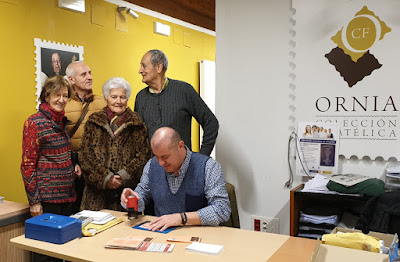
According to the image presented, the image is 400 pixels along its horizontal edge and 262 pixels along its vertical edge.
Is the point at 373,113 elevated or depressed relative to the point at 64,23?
depressed

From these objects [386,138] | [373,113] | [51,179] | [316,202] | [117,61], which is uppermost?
[117,61]

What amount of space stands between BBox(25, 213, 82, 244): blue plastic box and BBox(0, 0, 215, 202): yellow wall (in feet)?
5.41

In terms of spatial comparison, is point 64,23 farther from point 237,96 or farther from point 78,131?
point 237,96

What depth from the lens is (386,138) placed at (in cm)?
296

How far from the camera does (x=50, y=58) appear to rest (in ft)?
12.6

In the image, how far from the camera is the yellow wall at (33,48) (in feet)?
11.4

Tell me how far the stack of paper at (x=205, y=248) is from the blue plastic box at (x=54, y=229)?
0.59 m

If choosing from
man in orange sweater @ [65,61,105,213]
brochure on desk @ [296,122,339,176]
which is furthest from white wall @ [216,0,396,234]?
man in orange sweater @ [65,61,105,213]

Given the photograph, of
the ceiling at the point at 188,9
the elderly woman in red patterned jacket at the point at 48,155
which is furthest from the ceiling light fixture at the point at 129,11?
the elderly woman in red patterned jacket at the point at 48,155

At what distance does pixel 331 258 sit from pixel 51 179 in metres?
1.86

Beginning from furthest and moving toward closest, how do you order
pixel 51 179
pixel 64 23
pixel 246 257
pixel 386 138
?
pixel 64 23 → pixel 386 138 → pixel 51 179 → pixel 246 257

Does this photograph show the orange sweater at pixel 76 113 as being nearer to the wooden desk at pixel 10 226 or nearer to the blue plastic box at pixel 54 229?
the wooden desk at pixel 10 226

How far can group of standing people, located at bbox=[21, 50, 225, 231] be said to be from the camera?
8.54 ft

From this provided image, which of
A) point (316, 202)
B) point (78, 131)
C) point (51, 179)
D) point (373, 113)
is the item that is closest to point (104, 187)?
point (51, 179)
